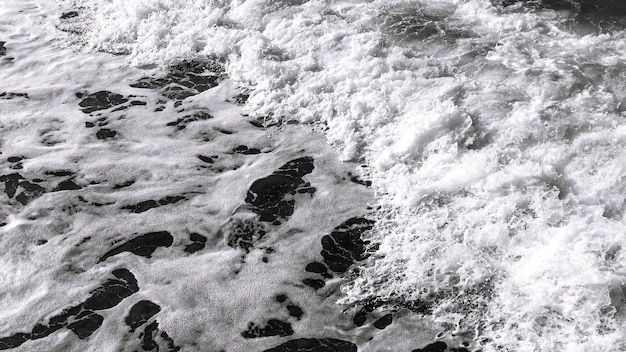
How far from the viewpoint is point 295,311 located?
379cm

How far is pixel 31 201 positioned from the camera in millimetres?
4945

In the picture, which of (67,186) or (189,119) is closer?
(67,186)

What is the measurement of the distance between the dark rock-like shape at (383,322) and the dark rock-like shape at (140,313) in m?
1.54

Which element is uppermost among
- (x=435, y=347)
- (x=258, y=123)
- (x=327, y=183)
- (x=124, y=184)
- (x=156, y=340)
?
(x=258, y=123)

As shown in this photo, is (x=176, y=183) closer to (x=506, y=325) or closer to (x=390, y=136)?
(x=390, y=136)

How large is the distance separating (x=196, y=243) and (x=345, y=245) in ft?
3.94

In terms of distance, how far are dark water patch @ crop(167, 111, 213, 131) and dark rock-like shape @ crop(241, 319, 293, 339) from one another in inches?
105

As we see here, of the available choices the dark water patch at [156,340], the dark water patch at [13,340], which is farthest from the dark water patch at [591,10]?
the dark water patch at [13,340]

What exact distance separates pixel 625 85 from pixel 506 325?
9.50ft

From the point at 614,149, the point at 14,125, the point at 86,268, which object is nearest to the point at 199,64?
the point at 14,125

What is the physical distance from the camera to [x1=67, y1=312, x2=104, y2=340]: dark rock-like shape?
380 cm

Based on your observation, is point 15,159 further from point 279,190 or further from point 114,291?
point 279,190

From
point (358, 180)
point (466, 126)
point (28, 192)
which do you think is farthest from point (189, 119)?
point (466, 126)

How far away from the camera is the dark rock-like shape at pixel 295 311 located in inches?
148
